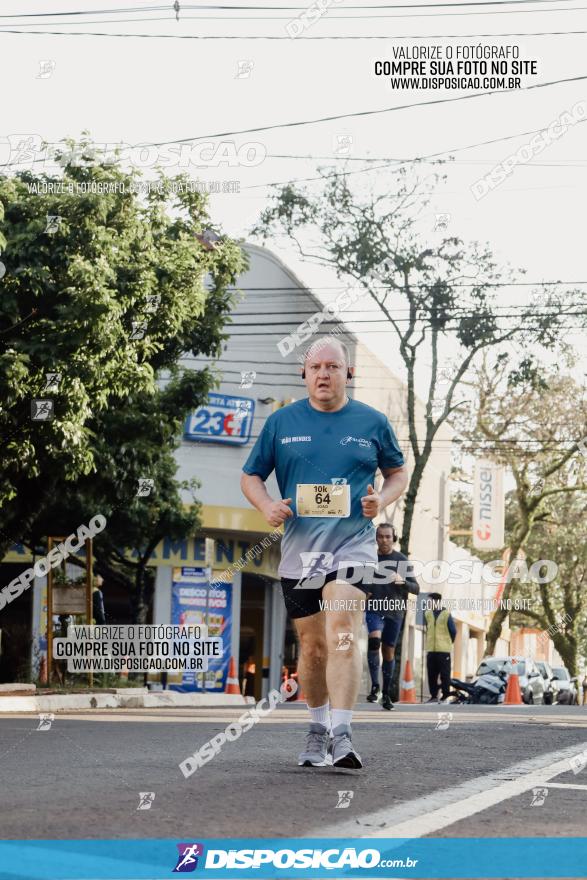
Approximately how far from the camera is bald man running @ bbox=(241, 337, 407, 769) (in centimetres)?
616

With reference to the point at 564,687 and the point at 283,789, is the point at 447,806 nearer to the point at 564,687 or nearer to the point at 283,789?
the point at 283,789

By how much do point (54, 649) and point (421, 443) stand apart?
2762 centimetres

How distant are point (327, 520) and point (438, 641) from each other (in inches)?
594

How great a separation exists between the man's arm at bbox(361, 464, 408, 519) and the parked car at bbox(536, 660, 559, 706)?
28266mm

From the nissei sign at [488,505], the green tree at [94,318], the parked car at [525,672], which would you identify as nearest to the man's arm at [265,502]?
the green tree at [94,318]

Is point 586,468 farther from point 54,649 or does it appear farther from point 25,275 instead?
point 25,275

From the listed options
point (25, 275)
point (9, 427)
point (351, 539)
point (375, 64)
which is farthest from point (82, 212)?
point (351, 539)

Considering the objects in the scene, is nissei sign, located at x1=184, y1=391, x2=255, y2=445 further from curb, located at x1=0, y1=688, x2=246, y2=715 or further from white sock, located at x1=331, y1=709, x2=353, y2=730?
white sock, located at x1=331, y1=709, x2=353, y2=730

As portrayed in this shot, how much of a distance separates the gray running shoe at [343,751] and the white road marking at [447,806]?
518 millimetres

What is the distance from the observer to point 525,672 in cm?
3216

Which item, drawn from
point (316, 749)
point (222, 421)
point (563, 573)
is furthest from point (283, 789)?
point (563, 573)

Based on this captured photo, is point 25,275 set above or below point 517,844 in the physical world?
above

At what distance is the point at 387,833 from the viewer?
4.04 meters

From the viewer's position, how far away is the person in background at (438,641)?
810 inches
